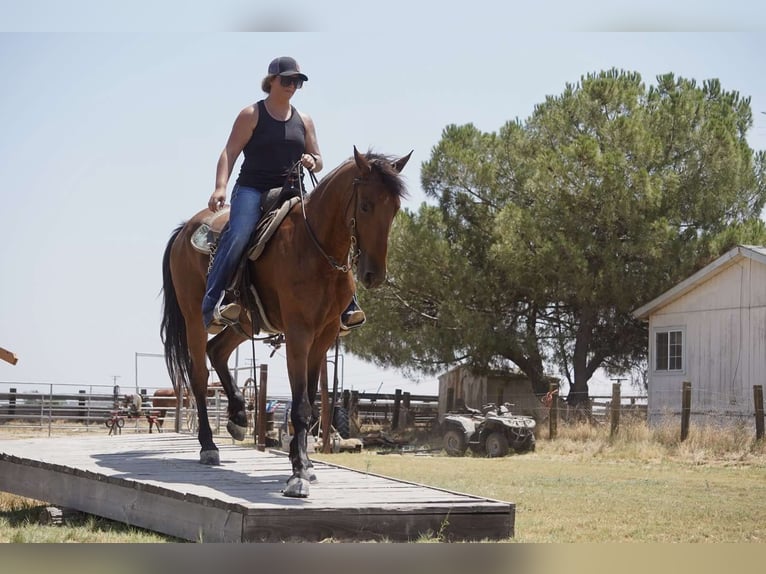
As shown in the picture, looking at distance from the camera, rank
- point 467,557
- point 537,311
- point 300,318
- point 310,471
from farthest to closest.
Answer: point 537,311, point 310,471, point 300,318, point 467,557

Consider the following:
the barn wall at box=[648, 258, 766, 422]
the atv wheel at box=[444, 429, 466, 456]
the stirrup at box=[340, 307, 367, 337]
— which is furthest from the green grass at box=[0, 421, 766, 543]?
the barn wall at box=[648, 258, 766, 422]

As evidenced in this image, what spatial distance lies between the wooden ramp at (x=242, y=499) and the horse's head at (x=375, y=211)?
141 cm

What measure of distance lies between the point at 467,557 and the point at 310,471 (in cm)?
233

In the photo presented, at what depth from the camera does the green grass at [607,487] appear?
7211mm

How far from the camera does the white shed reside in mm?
22188

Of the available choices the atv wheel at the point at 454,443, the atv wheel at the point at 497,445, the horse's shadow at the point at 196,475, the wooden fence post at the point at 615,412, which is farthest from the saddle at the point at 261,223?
the wooden fence post at the point at 615,412

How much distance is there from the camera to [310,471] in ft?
23.5

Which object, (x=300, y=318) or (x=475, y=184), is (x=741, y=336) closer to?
(x=475, y=184)

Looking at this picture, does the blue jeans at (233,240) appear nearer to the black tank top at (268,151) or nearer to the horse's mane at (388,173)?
the black tank top at (268,151)

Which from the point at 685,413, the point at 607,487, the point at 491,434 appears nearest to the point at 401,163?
the point at 607,487

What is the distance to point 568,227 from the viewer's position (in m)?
26.6

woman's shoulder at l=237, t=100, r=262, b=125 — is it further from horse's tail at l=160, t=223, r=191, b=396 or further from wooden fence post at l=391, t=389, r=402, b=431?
wooden fence post at l=391, t=389, r=402, b=431

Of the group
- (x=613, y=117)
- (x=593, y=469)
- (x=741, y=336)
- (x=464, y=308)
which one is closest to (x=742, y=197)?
(x=613, y=117)

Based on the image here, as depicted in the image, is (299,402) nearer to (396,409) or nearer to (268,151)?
(268,151)
